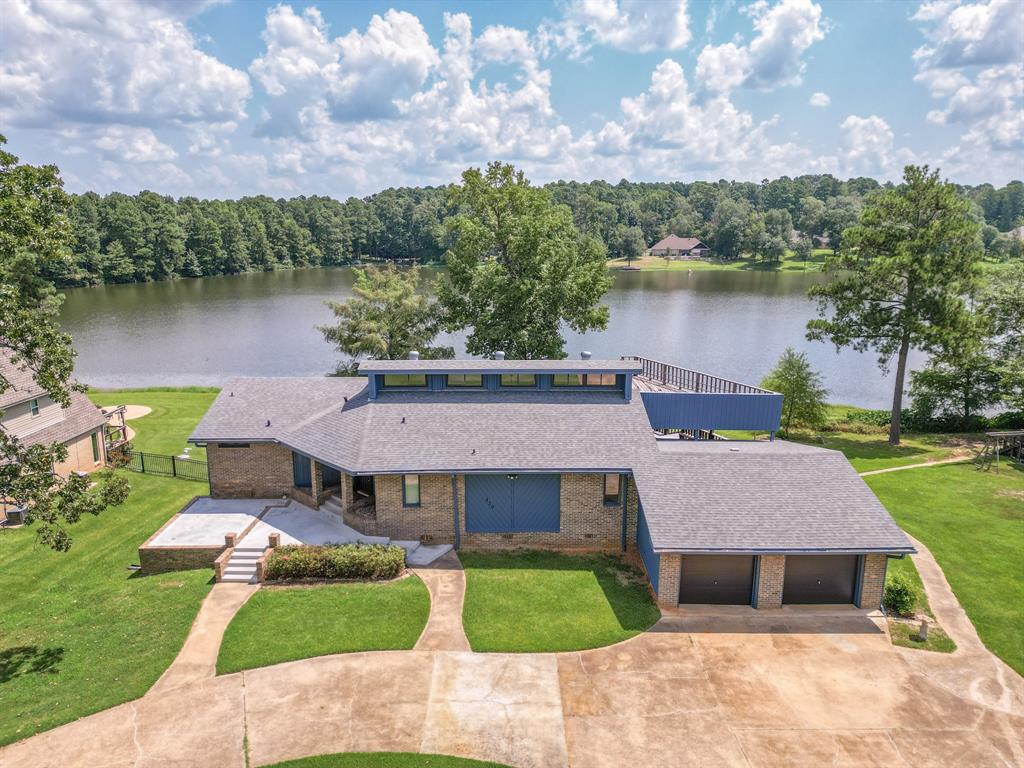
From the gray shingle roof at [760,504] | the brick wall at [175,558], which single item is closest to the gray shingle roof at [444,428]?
the gray shingle roof at [760,504]

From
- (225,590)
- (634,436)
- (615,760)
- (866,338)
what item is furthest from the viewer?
(866,338)

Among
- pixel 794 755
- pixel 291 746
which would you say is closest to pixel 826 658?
pixel 794 755

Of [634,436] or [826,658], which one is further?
[634,436]

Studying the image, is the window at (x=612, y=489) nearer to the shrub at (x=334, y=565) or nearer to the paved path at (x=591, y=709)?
the paved path at (x=591, y=709)

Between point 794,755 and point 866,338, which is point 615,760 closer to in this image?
point 794,755

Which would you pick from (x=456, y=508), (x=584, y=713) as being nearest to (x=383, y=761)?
(x=584, y=713)

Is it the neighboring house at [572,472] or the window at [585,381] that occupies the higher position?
the window at [585,381]

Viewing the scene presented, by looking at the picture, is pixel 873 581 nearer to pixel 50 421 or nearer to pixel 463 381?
pixel 463 381
